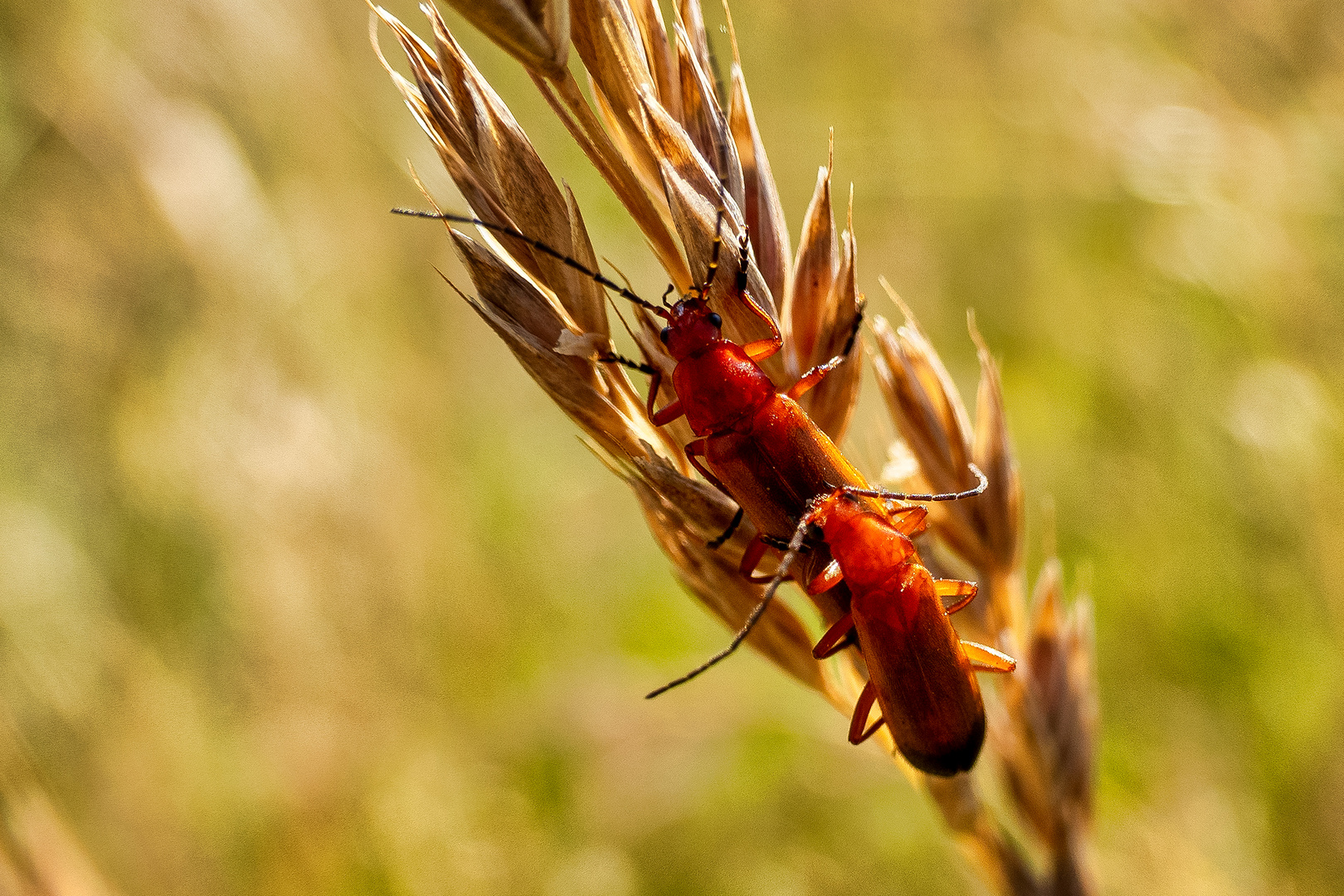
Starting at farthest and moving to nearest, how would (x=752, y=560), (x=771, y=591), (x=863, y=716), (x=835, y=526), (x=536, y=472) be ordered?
(x=536, y=472) < (x=835, y=526) < (x=863, y=716) < (x=752, y=560) < (x=771, y=591)

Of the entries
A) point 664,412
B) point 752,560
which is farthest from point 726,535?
point 664,412

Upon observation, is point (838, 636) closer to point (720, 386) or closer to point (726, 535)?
point (726, 535)

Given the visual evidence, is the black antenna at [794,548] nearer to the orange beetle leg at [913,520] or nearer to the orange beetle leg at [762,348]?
the orange beetle leg at [913,520]

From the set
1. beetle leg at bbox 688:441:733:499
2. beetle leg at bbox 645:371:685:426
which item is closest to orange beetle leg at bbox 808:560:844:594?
beetle leg at bbox 688:441:733:499

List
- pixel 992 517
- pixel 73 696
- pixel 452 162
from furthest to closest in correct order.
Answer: pixel 73 696 → pixel 992 517 → pixel 452 162

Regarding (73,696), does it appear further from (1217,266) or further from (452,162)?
(1217,266)

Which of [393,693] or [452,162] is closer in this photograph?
[452,162]

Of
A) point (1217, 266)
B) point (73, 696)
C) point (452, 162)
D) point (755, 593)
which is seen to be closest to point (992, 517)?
point (755, 593)
